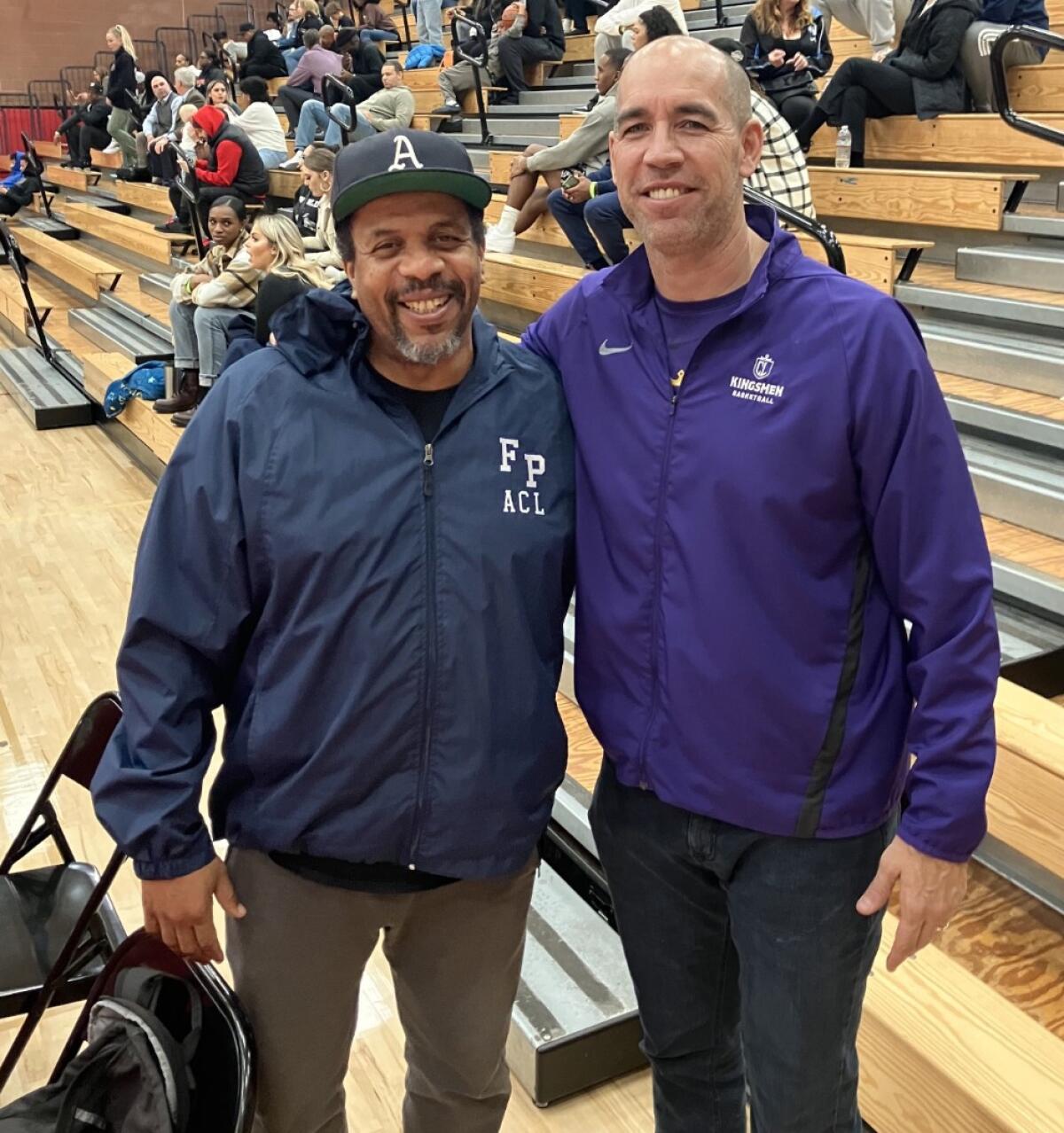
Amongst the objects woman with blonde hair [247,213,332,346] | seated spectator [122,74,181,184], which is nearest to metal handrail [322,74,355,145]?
seated spectator [122,74,181,184]

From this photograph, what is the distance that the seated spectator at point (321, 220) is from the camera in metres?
5.45

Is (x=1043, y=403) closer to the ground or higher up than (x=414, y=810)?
closer to the ground

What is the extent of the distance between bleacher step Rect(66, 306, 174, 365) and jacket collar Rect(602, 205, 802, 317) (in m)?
5.66

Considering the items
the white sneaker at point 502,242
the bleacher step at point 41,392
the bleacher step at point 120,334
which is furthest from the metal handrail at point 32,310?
the white sneaker at point 502,242

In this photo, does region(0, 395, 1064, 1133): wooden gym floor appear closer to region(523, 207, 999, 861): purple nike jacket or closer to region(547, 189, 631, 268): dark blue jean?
region(523, 207, 999, 861): purple nike jacket

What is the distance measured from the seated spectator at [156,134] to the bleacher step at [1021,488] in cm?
985

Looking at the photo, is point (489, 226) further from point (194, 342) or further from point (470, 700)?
point (470, 700)

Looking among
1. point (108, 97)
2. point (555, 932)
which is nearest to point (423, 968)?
point (555, 932)

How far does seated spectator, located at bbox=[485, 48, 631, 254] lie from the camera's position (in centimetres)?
479

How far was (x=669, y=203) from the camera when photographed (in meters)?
1.27

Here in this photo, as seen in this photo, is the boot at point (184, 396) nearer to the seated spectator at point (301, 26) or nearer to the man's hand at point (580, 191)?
the man's hand at point (580, 191)

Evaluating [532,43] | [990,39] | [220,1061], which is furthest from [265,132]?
[220,1061]

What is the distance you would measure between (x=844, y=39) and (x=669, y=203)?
591cm

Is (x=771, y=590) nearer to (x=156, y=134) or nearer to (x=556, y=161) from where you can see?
(x=556, y=161)
